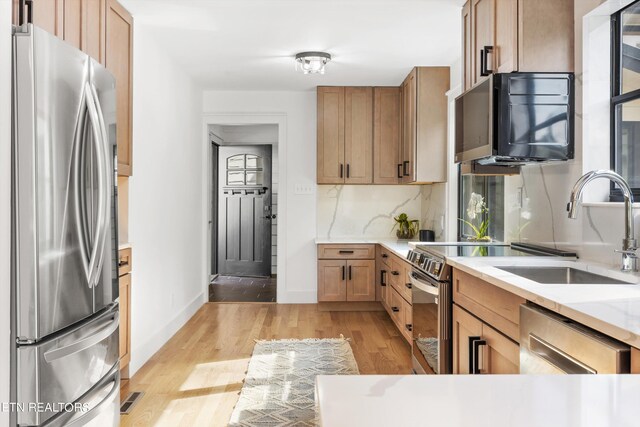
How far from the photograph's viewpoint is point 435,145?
4.65 m

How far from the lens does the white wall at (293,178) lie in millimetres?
5594

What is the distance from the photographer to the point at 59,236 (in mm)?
1750

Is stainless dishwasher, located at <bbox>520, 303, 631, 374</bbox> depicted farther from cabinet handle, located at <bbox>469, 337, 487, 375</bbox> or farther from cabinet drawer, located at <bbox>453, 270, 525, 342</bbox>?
cabinet handle, located at <bbox>469, 337, 487, 375</bbox>

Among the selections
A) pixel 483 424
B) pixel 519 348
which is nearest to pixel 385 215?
pixel 519 348

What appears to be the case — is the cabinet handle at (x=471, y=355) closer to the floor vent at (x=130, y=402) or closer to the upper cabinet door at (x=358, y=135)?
the floor vent at (x=130, y=402)

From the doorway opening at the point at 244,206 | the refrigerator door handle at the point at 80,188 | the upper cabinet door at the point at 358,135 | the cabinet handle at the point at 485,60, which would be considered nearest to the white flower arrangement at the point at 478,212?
the cabinet handle at the point at 485,60

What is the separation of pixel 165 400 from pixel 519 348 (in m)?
2.03

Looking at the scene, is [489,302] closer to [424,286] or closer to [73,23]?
[424,286]

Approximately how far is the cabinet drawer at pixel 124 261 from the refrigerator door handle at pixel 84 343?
31.0 inches

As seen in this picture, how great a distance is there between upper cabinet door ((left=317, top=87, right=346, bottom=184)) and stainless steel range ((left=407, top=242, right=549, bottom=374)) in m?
2.27

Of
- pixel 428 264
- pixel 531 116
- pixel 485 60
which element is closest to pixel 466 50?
pixel 485 60

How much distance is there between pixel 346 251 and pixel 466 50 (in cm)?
257

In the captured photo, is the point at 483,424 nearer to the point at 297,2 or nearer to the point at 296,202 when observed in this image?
the point at 297,2

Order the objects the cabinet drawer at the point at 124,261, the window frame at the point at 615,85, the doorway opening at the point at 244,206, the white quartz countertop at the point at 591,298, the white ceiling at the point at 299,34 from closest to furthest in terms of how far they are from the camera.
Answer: the white quartz countertop at the point at 591,298
the window frame at the point at 615,85
the cabinet drawer at the point at 124,261
the white ceiling at the point at 299,34
the doorway opening at the point at 244,206
